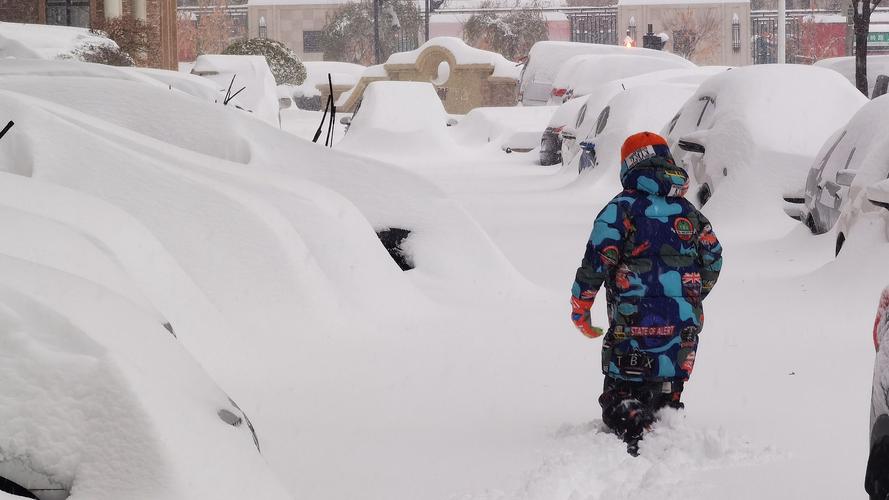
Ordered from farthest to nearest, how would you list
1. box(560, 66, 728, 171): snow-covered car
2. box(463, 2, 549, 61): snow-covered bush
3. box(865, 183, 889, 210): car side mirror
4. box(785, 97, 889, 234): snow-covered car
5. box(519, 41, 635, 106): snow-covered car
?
box(463, 2, 549, 61): snow-covered bush < box(519, 41, 635, 106): snow-covered car < box(560, 66, 728, 171): snow-covered car < box(785, 97, 889, 234): snow-covered car < box(865, 183, 889, 210): car side mirror

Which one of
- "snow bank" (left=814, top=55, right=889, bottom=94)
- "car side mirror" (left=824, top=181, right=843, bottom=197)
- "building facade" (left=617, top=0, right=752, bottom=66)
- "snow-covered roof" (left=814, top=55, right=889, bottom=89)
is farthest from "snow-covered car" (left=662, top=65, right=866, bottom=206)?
"building facade" (left=617, top=0, right=752, bottom=66)

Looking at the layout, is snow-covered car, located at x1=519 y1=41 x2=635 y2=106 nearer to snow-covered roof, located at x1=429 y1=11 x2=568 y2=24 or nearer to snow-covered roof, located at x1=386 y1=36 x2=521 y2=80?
snow-covered roof, located at x1=386 y1=36 x2=521 y2=80

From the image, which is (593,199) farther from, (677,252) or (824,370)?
(677,252)

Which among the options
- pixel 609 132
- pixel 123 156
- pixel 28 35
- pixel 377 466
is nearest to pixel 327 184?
pixel 123 156

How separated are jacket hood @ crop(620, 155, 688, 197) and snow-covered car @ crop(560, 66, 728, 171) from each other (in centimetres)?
1153

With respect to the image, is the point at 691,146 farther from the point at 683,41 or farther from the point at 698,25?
the point at 698,25

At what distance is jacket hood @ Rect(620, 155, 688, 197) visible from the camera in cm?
469

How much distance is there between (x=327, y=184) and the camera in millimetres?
7883

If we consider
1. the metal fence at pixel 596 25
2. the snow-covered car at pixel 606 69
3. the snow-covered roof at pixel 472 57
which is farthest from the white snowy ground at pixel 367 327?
the metal fence at pixel 596 25

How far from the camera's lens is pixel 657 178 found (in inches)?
185

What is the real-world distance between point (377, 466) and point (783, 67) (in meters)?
9.33

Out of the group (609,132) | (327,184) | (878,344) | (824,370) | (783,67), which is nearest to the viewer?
(878,344)

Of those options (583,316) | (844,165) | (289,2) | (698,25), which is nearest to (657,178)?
(583,316)

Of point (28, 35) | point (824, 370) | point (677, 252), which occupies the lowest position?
point (824, 370)
